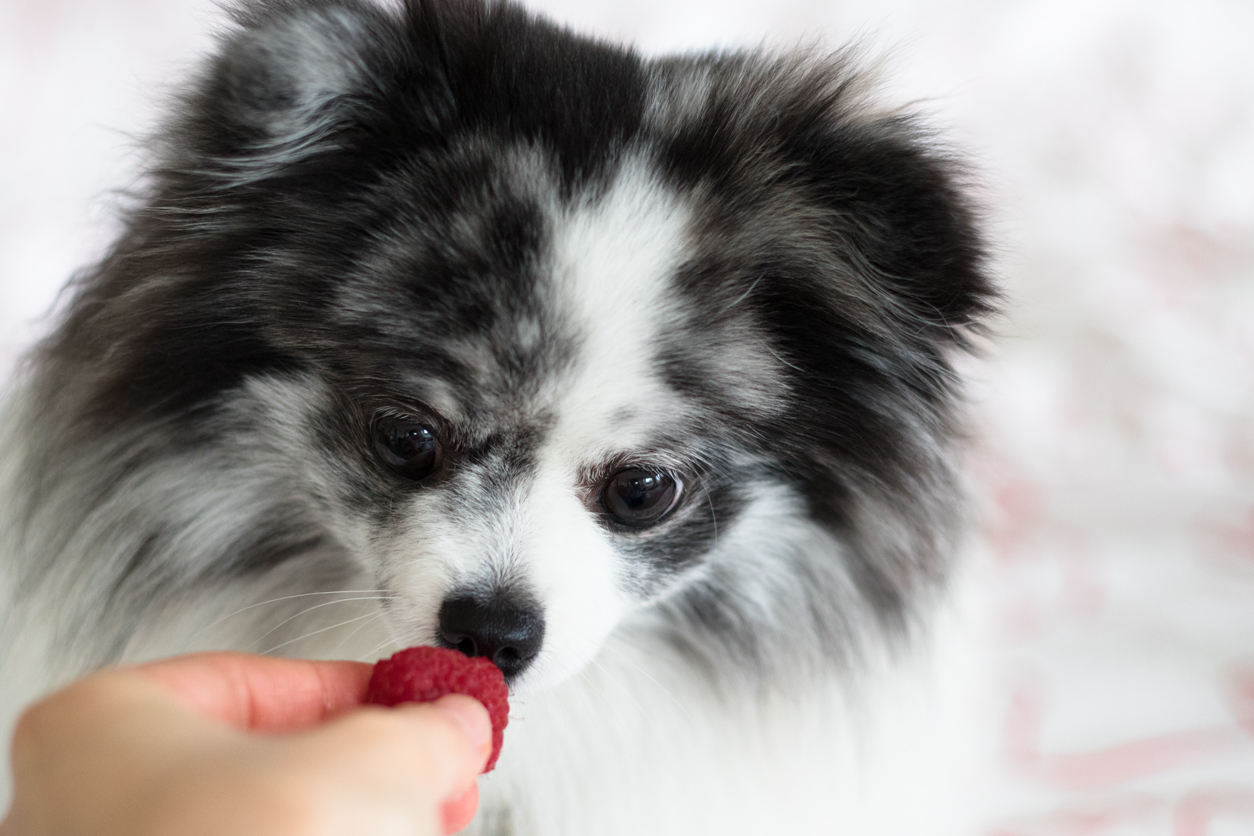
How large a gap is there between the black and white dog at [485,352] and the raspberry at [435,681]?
0.52ft

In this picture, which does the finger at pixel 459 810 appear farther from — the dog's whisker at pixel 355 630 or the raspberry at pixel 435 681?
the dog's whisker at pixel 355 630

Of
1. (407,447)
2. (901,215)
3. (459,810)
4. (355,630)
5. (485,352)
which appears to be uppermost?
(901,215)

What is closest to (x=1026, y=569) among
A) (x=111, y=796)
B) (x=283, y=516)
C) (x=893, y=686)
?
(x=893, y=686)

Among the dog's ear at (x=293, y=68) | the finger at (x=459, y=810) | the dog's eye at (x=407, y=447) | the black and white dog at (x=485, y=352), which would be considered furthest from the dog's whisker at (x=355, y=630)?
the dog's ear at (x=293, y=68)

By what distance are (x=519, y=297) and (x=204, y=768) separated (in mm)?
802

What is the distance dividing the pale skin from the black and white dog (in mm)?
493

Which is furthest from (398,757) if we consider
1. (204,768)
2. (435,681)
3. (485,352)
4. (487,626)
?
(485,352)

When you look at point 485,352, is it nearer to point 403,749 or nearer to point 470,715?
point 470,715

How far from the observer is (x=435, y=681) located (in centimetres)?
116

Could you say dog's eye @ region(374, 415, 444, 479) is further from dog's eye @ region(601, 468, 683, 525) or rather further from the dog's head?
dog's eye @ region(601, 468, 683, 525)

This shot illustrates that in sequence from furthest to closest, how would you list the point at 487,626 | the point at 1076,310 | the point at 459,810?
the point at 1076,310 < the point at 487,626 < the point at 459,810

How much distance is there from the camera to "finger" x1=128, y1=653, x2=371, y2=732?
1.03 meters

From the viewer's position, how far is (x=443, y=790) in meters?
0.94

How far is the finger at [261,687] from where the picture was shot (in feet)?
3.38
